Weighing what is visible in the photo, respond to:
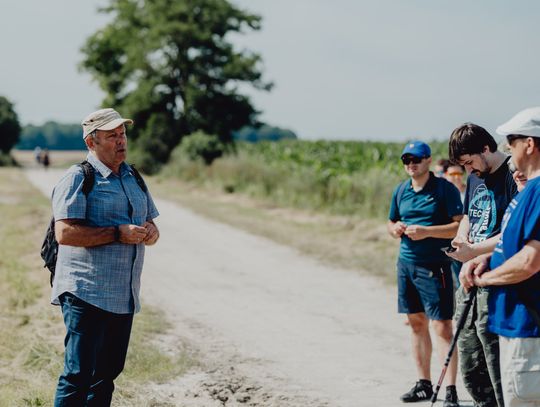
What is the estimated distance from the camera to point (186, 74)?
155 feet

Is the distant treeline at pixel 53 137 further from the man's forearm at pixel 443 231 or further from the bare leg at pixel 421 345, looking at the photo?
the man's forearm at pixel 443 231

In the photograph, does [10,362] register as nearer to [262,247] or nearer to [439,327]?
[439,327]

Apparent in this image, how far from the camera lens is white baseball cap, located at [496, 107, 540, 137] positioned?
3566mm

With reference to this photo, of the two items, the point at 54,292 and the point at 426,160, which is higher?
the point at 426,160

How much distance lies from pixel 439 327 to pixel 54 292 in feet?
9.65

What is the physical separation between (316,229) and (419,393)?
11.8 m

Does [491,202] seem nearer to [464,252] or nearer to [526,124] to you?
[464,252]

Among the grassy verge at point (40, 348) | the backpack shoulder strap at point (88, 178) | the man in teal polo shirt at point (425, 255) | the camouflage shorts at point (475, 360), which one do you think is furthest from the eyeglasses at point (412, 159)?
the grassy verge at point (40, 348)

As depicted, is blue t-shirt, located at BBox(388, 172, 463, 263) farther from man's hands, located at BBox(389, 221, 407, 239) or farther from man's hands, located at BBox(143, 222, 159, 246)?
man's hands, located at BBox(143, 222, 159, 246)

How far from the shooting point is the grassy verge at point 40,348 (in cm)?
593

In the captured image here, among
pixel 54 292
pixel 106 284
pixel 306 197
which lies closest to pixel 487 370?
pixel 106 284

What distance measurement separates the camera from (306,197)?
73.2ft

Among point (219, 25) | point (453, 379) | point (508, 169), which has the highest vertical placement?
point (219, 25)

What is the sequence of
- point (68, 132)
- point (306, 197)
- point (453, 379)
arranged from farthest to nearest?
point (68, 132) → point (306, 197) → point (453, 379)
